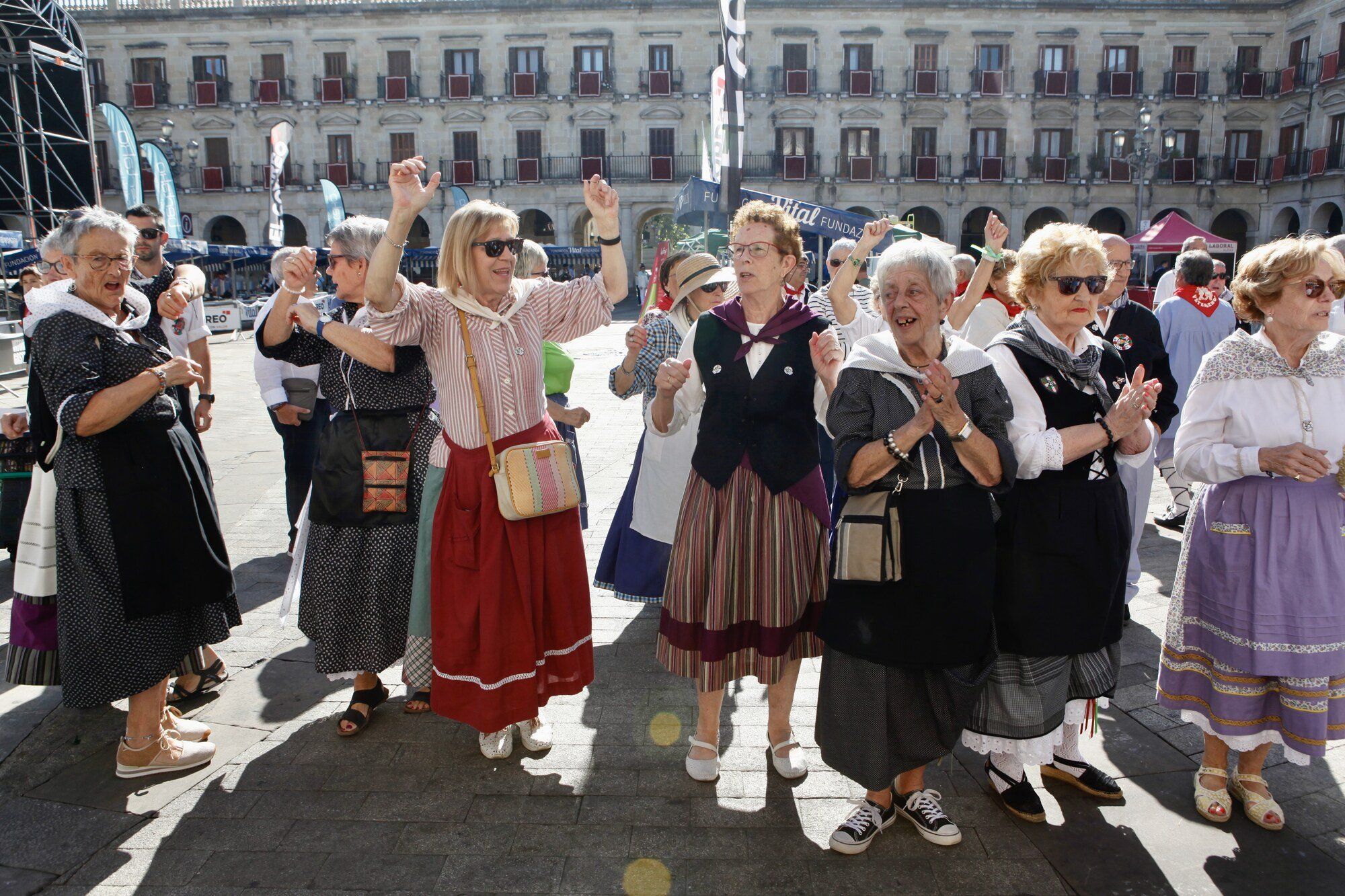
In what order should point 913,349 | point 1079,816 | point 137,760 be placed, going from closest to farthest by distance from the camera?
point 913,349 < point 1079,816 < point 137,760

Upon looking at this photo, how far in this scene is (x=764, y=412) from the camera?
3.08 metres

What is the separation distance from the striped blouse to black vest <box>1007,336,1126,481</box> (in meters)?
1.42

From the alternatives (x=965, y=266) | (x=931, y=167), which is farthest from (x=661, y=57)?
(x=965, y=266)

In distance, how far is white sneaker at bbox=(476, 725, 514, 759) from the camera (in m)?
3.37

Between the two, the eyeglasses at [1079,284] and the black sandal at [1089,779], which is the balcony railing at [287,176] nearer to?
Answer: the eyeglasses at [1079,284]

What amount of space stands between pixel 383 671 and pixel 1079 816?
9.53 ft

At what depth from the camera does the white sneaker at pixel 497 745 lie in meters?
3.37

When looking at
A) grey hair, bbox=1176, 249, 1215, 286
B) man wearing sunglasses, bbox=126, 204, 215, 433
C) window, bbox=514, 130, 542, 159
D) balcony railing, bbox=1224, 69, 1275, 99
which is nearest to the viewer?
man wearing sunglasses, bbox=126, 204, 215, 433

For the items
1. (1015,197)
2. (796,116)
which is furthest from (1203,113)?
(796,116)

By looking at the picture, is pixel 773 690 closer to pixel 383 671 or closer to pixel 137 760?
pixel 383 671

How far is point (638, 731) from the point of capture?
3592 mm

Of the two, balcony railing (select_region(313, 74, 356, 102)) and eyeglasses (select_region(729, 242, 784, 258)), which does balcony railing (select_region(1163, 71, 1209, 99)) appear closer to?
balcony railing (select_region(313, 74, 356, 102))

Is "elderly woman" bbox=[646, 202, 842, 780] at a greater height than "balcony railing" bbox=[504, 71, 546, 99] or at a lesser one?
lesser

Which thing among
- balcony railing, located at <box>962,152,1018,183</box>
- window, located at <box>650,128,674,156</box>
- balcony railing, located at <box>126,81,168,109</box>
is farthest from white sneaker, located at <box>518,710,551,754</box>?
balcony railing, located at <box>126,81,168,109</box>
